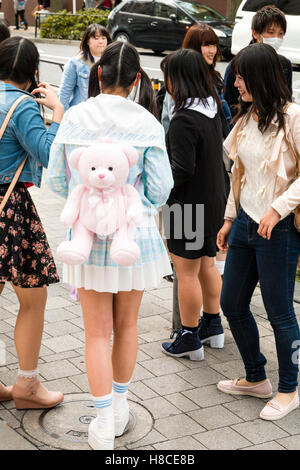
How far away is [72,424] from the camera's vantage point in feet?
12.5

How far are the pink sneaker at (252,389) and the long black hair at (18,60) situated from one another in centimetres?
198

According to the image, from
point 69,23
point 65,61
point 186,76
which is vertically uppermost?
point 186,76

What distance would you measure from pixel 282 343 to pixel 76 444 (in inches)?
45.9

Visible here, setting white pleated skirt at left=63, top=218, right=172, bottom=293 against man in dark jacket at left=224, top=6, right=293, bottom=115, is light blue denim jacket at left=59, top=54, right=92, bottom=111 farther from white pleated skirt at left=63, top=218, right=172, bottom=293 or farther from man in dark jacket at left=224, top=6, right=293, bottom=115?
white pleated skirt at left=63, top=218, right=172, bottom=293

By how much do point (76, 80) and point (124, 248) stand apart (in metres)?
4.30

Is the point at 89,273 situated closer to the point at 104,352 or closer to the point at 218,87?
the point at 104,352

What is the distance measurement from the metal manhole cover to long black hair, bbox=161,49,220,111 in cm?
173

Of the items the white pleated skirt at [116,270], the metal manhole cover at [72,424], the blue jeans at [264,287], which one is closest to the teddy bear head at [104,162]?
the white pleated skirt at [116,270]

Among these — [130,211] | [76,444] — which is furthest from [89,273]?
[76,444]

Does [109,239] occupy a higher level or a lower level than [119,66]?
lower

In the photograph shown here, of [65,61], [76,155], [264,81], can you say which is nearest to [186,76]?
[264,81]

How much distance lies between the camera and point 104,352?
3477 mm

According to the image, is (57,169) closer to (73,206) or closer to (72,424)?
(73,206)

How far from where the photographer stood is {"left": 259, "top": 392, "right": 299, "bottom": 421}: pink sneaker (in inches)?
153
